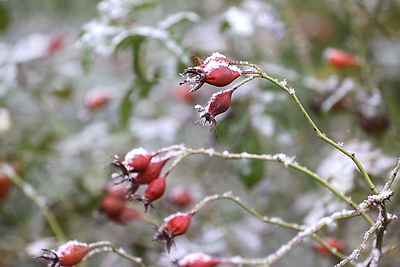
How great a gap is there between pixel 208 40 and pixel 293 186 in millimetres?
660

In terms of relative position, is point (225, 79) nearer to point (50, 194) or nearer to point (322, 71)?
point (50, 194)

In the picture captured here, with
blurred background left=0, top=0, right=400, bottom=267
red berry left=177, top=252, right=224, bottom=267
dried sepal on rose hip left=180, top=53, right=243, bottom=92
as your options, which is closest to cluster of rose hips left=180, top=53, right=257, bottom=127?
dried sepal on rose hip left=180, top=53, right=243, bottom=92

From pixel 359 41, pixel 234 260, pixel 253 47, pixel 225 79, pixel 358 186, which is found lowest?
pixel 234 260

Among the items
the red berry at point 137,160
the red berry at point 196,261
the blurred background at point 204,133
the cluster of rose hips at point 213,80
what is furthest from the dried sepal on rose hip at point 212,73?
the blurred background at point 204,133

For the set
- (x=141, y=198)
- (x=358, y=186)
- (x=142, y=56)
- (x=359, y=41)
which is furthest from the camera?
(x=359, y=41)

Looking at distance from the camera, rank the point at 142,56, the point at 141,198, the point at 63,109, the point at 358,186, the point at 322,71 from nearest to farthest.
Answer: the point at 141,198, the point at 358,186, the point at 142,56, the point at 322,71, the point at 63,109

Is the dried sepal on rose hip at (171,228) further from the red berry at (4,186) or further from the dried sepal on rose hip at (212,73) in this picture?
the red berry at (4,186)

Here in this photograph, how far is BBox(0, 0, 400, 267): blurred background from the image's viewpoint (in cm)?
133

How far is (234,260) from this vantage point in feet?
2.88

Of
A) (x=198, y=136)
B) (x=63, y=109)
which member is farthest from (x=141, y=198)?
(x=63, y=109)

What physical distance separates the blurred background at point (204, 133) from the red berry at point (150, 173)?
0.34 m

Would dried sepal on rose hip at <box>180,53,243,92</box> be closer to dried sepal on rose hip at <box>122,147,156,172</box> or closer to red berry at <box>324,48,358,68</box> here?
dried sepal on rose hip at <box>122,147,156,172</box>

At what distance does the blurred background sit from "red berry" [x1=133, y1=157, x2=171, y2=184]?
1.10 feet

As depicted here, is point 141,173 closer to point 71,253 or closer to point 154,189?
point 154,189
